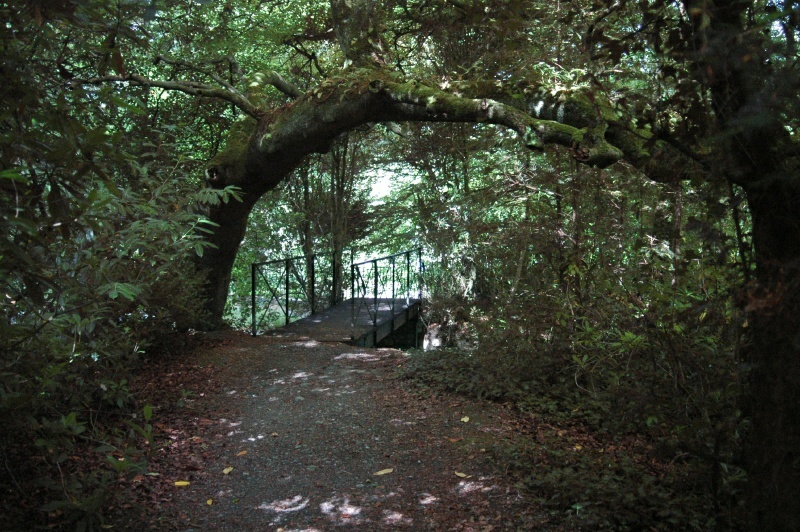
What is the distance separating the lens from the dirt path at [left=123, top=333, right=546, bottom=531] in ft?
12.1

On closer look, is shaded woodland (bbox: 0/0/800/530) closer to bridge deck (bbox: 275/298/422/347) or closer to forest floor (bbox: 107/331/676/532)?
forest floor (bbox: 107/331/676/532)

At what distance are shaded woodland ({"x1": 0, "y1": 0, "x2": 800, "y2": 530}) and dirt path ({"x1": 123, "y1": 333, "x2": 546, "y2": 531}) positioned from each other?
1.10 ft

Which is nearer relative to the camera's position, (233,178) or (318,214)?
(233,178)

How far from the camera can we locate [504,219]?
6543mm

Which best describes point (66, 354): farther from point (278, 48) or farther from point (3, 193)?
point (278, 48)

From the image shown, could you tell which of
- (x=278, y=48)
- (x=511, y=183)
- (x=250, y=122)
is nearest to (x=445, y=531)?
(x=511, y=183)

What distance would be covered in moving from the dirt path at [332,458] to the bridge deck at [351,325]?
230 cm

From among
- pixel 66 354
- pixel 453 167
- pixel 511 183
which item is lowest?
pixel 66 354

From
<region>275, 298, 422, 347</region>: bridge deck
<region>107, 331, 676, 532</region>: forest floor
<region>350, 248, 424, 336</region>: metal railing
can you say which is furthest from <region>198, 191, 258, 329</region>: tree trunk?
<region>350, 248, 424, 336</region>: metal railing

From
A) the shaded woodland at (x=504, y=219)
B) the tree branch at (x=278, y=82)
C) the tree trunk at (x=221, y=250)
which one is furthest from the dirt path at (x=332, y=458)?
the tree branch at (x=278, y=82)

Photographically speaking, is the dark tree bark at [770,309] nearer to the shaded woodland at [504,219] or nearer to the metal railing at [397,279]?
the shaded woodland at [504,219]

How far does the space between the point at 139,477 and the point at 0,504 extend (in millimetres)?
914

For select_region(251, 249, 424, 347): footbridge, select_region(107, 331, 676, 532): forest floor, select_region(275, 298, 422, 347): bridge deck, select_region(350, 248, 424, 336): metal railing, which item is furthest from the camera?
select_region(350, 248, 424, 336): metal railing

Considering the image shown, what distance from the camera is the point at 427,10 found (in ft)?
26.7
